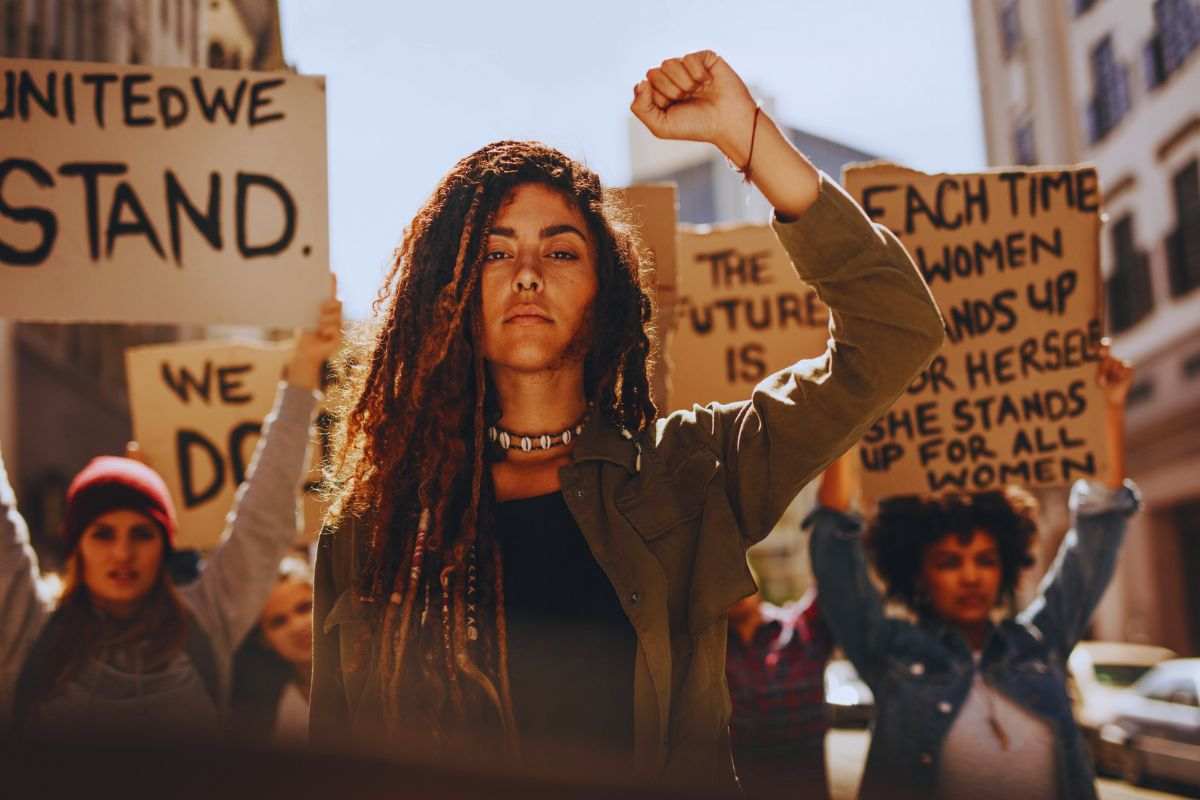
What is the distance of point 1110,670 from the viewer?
43.2 ft

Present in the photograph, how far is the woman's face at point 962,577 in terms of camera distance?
398 centimetres

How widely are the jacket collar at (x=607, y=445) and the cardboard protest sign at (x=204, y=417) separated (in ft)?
10.2

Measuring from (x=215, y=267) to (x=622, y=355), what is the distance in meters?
1.82

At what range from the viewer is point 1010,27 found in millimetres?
23453

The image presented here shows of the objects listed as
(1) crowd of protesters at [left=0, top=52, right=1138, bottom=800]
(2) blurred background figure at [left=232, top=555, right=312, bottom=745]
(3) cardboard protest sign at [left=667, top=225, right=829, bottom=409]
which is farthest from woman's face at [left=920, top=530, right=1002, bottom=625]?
(2) blurred background figure at [left=232, top=555, right=312, bottom=745]

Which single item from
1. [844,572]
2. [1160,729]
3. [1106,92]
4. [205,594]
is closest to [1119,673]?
[1160,729]

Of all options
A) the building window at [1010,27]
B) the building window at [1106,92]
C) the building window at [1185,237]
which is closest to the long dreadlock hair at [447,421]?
the building window at [1185,237]

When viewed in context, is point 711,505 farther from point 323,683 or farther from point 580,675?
point 323,683

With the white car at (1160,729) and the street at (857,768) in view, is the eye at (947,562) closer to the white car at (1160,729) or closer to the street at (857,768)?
the street at (857,768)

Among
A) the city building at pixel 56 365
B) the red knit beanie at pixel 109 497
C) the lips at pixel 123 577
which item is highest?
the city building at pixel 56 365

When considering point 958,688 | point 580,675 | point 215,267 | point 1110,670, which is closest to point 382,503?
point 580,675

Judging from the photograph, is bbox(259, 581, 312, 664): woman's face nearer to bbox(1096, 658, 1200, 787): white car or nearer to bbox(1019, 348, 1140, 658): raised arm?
bbox(1019, 348, 1140, 658): raised arm

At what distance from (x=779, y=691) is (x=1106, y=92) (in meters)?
17.7

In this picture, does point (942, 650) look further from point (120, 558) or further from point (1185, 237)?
point (1185, 237)
